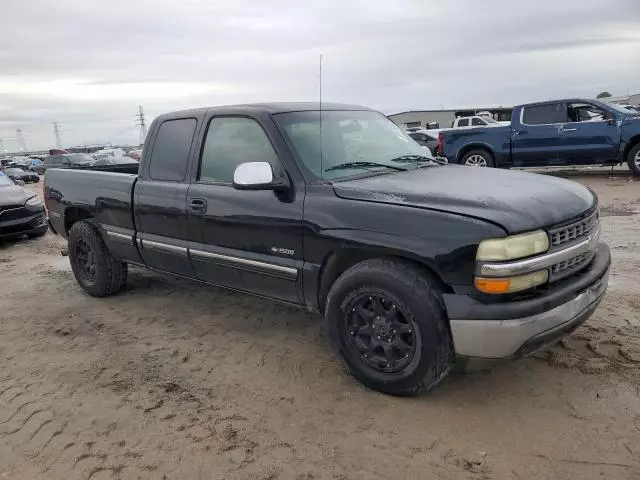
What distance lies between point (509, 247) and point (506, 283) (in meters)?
0.19

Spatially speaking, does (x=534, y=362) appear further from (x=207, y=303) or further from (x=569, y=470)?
(x=207, y=303)

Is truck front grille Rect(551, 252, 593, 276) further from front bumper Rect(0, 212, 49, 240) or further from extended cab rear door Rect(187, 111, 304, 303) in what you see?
front bumper Rect(0, 212, 49, 240)

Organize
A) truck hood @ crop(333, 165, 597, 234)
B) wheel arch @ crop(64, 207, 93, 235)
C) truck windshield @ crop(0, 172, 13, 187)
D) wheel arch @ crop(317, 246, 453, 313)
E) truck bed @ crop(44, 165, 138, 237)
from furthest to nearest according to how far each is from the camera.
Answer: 1. truck windshield @ crop(0, 172, 13, 187)
2. wheel arch @ crop(64, 207, 93, 235)
3. truck bed @ crop(44, 165, 138, 237)
4. wheel arch @ crop(317, 246, 453, 313)
5. truck hood @ crop(333, 165, 597, 234)

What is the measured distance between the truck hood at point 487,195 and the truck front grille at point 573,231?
0.05m

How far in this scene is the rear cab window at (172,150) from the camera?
14.7 feet

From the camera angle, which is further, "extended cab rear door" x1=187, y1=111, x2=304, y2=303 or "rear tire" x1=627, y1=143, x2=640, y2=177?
"rear tire" x1=627, y1=143, x2=640, y2=177

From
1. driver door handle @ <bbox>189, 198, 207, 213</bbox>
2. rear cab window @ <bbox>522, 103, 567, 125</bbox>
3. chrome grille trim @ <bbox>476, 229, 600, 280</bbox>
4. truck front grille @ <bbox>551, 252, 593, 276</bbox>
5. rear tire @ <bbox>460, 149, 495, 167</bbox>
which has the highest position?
rear cab window @ <bbox>522, 103, 567, 125</bbox>

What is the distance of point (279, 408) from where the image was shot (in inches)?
129

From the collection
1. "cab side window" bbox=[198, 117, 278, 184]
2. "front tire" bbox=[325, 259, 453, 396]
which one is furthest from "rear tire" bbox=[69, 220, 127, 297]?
"front tire" bbox=[325, 259, 453, 396]

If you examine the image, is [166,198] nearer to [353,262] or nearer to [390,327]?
[353,262]

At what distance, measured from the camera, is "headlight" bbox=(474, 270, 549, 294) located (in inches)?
112

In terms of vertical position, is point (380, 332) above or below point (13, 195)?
above

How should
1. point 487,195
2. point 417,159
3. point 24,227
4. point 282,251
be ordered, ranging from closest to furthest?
1. point 487,195
2. point 282,251
3. point 417,159
4. point 24,227

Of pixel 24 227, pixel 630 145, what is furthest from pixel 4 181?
pixel 630 145
